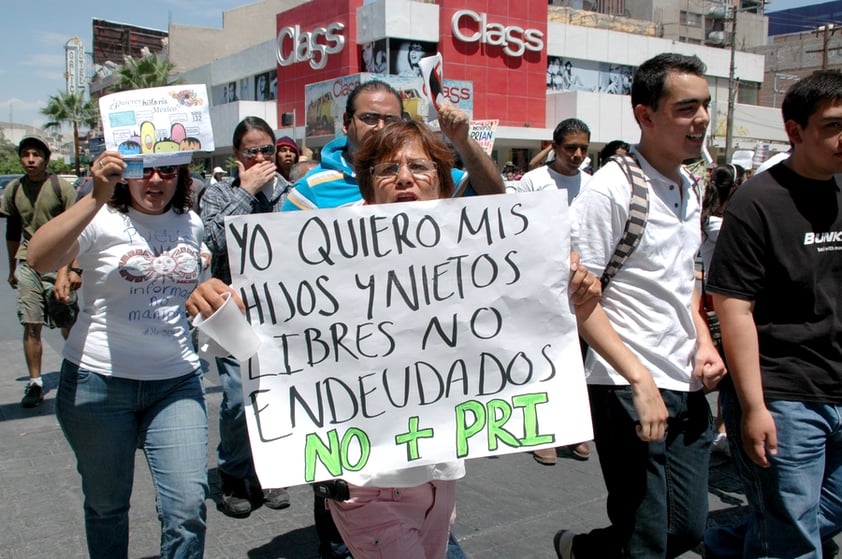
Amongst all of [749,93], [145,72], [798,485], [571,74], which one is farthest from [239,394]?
[145,72]

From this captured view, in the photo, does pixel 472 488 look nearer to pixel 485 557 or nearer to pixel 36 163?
pixel 485 557

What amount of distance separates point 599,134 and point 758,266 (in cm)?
3538

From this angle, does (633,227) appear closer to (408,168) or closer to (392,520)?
(408,168)

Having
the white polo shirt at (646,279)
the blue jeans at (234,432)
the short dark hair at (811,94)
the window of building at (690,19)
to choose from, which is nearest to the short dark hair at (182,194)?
the blue jeans at (234,432)

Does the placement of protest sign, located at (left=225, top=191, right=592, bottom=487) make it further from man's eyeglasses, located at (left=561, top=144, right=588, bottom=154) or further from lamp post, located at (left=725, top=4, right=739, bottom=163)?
lamp post, located at (left=725, top=4, right=739, bottom=163)

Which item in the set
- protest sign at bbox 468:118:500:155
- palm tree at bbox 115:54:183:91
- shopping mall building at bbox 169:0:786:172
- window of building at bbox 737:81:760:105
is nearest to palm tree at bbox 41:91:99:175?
palm tree at bbox 115:54:183:91

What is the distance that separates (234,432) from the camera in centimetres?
423

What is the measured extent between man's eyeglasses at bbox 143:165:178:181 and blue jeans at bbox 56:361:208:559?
765mm

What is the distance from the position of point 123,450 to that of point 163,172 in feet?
3.46

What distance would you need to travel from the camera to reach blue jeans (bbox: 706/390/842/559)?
261 centimetres

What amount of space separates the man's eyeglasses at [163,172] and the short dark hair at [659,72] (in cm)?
181

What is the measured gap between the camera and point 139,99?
2744 mm

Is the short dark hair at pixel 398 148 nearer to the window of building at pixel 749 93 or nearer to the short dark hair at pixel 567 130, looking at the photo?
the short dark hair at pixel 567 130

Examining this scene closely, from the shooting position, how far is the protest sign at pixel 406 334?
2.18m
